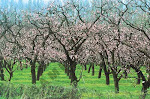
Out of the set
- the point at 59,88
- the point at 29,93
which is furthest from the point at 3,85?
the point at 59,88

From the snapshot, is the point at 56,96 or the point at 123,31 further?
the point at 123,31

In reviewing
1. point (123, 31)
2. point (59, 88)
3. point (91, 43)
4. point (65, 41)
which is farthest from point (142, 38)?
point (59, 88)

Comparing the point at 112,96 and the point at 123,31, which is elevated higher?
the point at 123,31

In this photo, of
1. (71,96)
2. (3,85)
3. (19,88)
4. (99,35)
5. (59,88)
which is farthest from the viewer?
(99,35)

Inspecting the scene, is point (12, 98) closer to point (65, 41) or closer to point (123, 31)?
point (65, 41)

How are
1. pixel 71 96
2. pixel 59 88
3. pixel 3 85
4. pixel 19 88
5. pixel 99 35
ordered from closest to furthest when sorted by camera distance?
pixel 71 96
pixel 59 88
pixel 19 88
pixel 3 85
pixel 99 35

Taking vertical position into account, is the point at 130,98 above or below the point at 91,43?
below

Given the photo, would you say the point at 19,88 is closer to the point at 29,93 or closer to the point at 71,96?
the point at 29,93

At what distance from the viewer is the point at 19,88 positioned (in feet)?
47.3

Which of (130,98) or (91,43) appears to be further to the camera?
(91,43)

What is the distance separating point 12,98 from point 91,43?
16.2 metres

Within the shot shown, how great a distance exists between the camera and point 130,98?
448 inches

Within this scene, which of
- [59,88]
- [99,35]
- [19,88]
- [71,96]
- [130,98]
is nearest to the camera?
[130,98]

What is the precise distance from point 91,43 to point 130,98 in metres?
17.3
